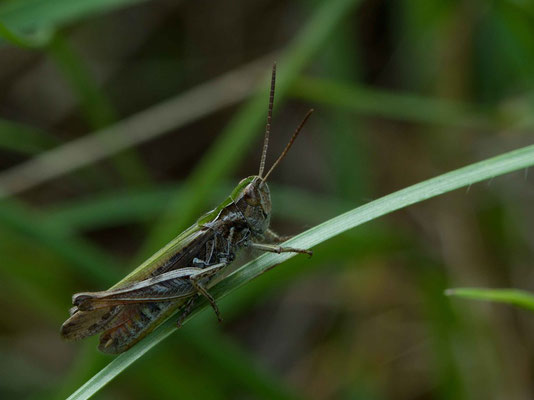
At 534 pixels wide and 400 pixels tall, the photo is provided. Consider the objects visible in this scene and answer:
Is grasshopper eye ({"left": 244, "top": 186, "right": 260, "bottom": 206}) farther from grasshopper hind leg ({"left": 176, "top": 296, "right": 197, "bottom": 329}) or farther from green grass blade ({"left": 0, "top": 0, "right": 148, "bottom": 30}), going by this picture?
green grass blade ({"left": 0, "top": 0, "right": 148, "bottom": 30})

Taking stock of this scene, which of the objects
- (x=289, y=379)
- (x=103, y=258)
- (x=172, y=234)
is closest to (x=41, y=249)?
(x=103, y=258)

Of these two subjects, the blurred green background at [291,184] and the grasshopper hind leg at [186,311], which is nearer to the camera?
the grasshopper hind leg at [186,311]

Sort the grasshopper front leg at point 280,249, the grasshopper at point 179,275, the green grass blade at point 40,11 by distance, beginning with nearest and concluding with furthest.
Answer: the grasshopper front leg at point 280,249, the grasshopper at point 179,275, the green grass blade at point 40,11

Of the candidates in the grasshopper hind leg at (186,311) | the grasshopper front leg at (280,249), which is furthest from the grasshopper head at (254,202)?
the grasshopper hind leg at (186,311)

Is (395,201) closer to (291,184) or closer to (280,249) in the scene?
(280,249)

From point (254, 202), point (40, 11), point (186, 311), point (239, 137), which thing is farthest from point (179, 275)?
point (40, 11)

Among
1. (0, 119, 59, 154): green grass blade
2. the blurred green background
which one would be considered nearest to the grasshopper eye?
the blurred green background

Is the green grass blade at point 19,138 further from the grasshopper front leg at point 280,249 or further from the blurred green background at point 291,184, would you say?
the grasshopper front leg at point 280,249
